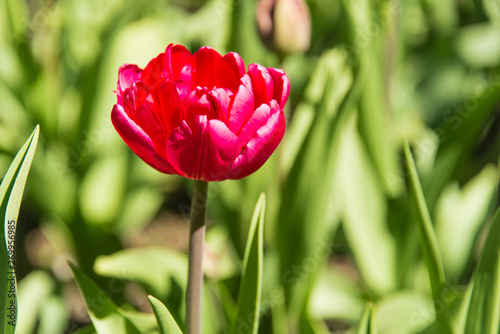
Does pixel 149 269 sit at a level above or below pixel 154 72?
below

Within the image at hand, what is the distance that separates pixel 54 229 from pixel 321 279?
0.66 meters

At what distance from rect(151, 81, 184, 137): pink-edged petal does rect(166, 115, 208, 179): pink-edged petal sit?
2 centimetres

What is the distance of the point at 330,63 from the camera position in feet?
4.09

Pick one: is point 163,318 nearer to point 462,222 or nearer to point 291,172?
point 291,172

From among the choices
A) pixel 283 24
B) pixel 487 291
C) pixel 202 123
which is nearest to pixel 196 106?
pixel 202 123

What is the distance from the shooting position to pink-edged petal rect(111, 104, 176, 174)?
56 centimetres

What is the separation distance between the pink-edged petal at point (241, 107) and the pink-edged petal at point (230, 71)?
0.05 m

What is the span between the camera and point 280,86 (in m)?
0.61

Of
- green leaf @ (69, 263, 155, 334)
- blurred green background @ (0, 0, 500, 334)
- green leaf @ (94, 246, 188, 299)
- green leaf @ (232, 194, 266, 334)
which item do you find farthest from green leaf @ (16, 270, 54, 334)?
green leaf @ (232, 194, 266, 334)

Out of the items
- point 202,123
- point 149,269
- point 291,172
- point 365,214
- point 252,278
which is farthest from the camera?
point 365,214

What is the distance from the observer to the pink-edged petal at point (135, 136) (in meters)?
0.56

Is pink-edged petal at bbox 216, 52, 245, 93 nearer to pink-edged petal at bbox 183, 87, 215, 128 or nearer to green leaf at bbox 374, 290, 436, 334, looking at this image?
pink-edged petal at bbox 183, 87, 215, 128

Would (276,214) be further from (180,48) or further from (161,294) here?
(180,48)

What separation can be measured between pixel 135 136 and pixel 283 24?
58cm
